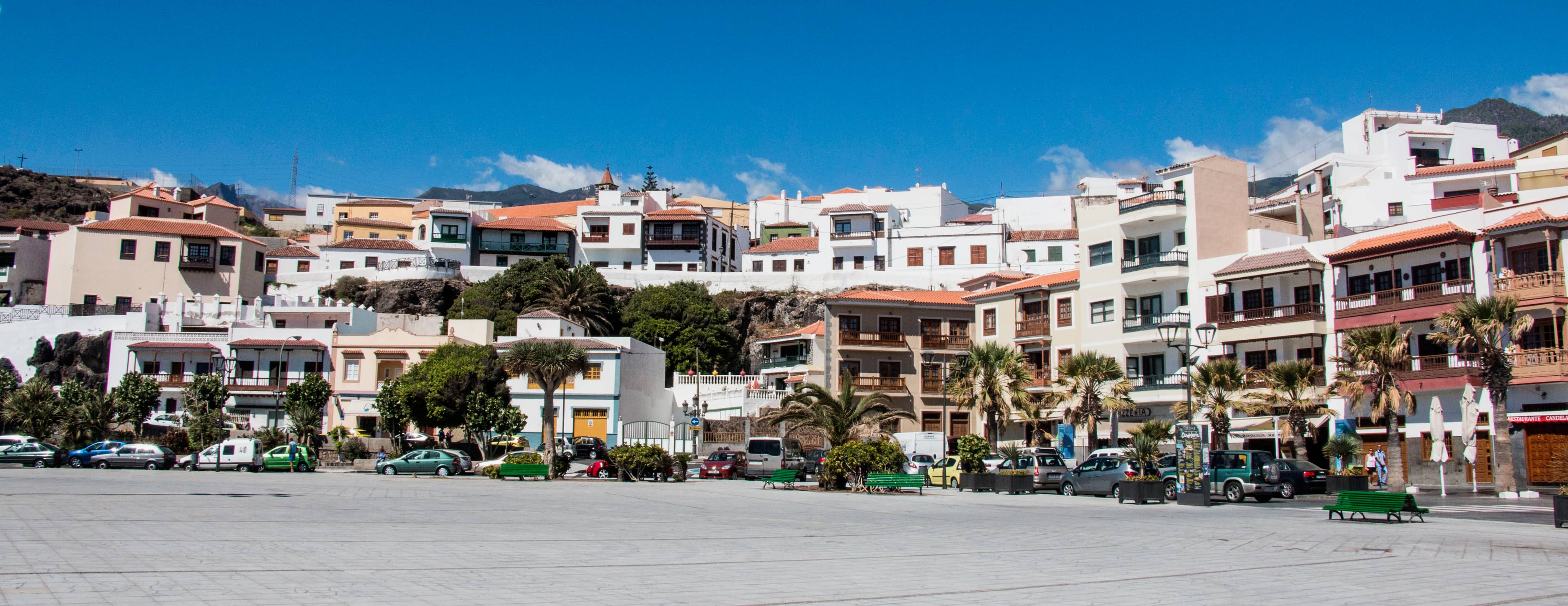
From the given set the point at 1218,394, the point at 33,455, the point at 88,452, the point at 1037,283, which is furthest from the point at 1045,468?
the point at 33,455

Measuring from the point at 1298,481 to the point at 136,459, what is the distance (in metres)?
43.7

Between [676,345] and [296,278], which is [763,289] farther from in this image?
[296,278]

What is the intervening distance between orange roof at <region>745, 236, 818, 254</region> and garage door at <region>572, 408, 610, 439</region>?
3931 centimetres

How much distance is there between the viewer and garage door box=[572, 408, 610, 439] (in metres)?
56.7

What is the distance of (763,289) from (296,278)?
38569 mm

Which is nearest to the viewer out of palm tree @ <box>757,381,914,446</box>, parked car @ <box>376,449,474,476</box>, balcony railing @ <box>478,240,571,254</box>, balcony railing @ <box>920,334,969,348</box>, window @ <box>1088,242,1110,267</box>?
palm tree @ <box>757,381,914,446</box>

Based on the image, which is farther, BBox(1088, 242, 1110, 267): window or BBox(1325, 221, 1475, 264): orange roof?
BBox(1088, 242, 1110, 267): window

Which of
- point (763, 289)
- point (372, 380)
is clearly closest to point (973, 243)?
point (763, 289)

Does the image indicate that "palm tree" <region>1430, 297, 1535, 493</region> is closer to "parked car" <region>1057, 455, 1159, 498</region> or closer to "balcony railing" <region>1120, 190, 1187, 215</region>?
"parked car" <region>1057, 455, 1159, 498</region>

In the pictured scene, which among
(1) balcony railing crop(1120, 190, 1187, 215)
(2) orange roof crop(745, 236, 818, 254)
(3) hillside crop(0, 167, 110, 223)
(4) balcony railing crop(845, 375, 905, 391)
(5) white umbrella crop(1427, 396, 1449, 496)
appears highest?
(3) hillside crop(0, 167, 110, 223)

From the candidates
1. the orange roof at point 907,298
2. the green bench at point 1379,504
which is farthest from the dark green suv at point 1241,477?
the orange roof at point 907,298

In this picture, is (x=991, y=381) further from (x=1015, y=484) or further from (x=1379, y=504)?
(x=1379, y=504)

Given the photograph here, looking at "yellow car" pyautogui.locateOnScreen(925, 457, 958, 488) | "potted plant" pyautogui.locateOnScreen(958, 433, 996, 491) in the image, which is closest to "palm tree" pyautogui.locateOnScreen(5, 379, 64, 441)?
"yellow car" pyautogui.locateOnScreen(925, 457, 958, 488)

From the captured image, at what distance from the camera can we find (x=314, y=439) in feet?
173
